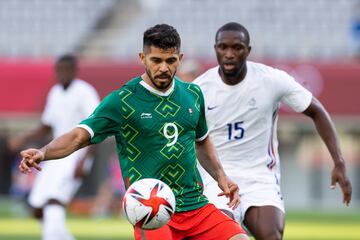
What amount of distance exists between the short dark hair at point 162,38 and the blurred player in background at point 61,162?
5.41 meters

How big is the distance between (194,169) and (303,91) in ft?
6.48

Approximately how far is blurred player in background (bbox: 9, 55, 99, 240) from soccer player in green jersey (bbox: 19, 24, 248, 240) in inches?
196

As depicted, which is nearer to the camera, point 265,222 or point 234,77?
point 265,222

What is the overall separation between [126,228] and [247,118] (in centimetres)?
1130

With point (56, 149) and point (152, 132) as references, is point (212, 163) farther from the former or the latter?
point (56, 149)

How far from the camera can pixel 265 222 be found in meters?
8.89

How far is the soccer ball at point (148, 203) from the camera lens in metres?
7.15

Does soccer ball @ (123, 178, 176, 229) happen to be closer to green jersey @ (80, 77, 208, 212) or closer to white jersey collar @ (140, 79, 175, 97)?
green jersey @ (80, 77, 208, 212)

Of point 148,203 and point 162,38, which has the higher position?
point 162,38

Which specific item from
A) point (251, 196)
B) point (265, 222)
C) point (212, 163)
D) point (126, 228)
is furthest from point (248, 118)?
point (126, 228)

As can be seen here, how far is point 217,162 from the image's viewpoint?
26.5ft

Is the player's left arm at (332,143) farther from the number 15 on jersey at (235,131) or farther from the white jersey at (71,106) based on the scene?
the white jersey at (71,106)

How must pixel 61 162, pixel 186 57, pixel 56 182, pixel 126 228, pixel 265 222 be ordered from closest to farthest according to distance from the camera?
pixel 265 222 < pixel 56 182 < pixel 61 162 < pixel 126 228 < pixel 186 57

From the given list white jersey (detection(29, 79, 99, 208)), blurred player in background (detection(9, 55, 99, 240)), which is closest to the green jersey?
blurred player in background (detection(9, 55, 99, 240))
